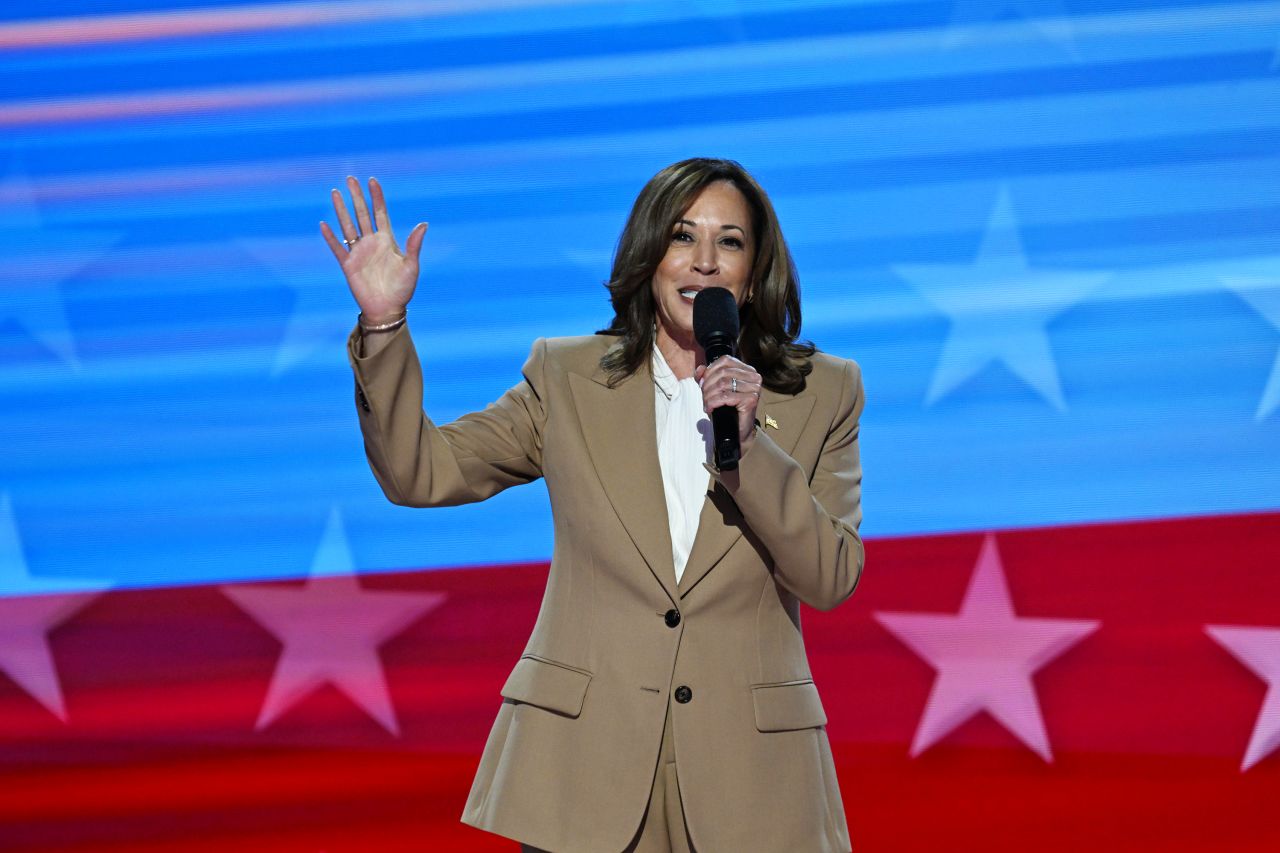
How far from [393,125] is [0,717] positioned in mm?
1535

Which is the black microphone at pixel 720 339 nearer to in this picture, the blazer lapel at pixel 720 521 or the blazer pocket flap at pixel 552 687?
the blazer lapel at pixel 720 521

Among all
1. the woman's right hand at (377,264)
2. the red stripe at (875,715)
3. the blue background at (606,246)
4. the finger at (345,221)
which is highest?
the blue background at (606,246)

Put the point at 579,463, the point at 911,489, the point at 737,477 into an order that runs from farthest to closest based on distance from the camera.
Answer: the point at 911,489 < the point at 579,463 < the point at 737,477

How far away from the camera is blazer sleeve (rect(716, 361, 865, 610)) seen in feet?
5.13

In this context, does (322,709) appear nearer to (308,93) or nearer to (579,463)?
(308,93)

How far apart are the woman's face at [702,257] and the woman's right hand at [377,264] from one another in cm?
34

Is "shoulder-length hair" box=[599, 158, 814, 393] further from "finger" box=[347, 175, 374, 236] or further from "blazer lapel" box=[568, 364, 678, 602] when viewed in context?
"finger" box=[347, 175, 374, 236]

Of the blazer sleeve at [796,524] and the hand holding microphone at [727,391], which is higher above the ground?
the hand holding microphone at [727,391]

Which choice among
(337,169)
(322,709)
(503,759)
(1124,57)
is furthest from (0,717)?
(1124,57)

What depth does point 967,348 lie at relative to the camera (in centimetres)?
294

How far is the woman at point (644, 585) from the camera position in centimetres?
158

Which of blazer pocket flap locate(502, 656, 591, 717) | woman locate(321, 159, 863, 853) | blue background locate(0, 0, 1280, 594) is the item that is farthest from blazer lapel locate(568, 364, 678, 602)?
blue background locate(0, 0, 1280, 594)

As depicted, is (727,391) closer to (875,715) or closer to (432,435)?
(432,435)

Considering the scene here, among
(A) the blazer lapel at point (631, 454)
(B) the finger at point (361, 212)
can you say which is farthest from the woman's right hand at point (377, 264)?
(A) the blazer lapel at point (631, 454)
